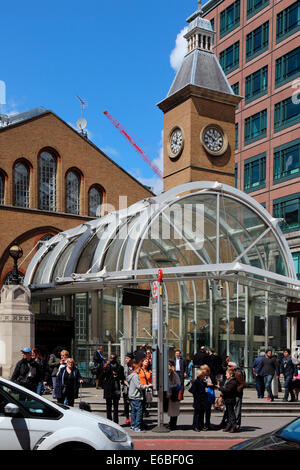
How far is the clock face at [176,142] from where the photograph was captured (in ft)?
121

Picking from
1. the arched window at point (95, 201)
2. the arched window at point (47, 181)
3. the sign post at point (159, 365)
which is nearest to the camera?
the sign post at point (159, 365)

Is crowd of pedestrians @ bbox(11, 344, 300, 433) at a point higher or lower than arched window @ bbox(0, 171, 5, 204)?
lower

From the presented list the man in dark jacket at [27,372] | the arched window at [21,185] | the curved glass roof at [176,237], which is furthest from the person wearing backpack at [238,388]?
the arched window at [21,185]

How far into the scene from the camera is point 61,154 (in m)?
39.4

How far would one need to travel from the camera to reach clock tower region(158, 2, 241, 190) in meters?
36.2

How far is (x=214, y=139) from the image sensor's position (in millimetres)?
37312

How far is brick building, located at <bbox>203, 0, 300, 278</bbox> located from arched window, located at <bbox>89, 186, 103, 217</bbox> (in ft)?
47.2

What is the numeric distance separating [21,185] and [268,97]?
77.6ft

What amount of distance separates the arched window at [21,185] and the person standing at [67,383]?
24.4m

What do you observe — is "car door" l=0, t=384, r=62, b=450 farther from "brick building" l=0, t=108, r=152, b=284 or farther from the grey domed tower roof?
the grey domed tower roof

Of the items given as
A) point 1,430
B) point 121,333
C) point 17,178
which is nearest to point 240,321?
point 121,333

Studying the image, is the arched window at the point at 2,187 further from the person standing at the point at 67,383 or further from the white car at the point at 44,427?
the white car at the point at 44,427

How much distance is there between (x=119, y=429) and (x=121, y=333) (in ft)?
55.4

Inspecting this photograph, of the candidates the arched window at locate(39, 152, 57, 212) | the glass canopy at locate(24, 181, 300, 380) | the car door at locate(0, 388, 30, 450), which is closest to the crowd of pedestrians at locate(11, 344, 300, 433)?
the car door at locate(0, 388, 30, 450)
